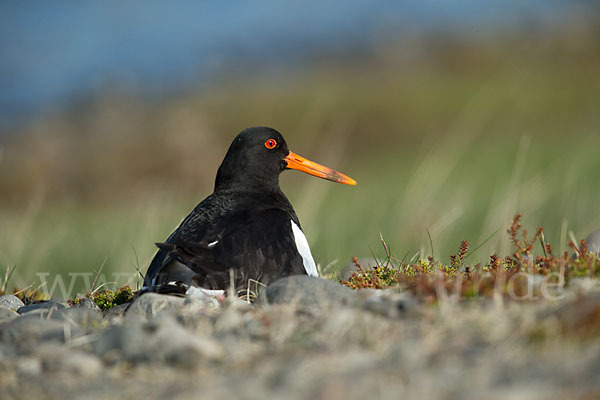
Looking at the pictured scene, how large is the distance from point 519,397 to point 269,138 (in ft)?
13.9

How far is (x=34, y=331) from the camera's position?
3.47 metres

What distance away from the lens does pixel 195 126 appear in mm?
19688

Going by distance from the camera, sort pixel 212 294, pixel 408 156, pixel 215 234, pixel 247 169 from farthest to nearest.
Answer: pixel 408 156 < pixel 247 169 < pixel 215 234 < pixel 212 294

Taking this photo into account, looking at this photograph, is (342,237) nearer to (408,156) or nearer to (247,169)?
(247,169)

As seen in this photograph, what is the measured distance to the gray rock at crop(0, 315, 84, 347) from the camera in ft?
11.1

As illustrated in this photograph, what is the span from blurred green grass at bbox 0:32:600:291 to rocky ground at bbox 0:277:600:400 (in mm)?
2863

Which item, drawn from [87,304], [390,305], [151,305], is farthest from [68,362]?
[87,304]

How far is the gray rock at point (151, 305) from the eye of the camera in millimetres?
4032

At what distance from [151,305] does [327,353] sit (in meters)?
1.69

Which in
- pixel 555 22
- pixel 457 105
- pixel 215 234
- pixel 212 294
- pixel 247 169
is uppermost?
pixel 555 22

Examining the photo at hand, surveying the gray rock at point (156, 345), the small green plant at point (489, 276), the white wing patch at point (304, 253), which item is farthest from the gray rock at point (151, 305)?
the white wing patch at point (304, 253)

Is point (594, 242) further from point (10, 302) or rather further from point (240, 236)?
point (10, 302)

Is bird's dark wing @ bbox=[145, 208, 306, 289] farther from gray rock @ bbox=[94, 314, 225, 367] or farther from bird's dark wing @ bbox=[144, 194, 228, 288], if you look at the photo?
gray rock @ bbox=[94, 314, 225, 367]

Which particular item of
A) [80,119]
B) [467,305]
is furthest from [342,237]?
[80,119]
